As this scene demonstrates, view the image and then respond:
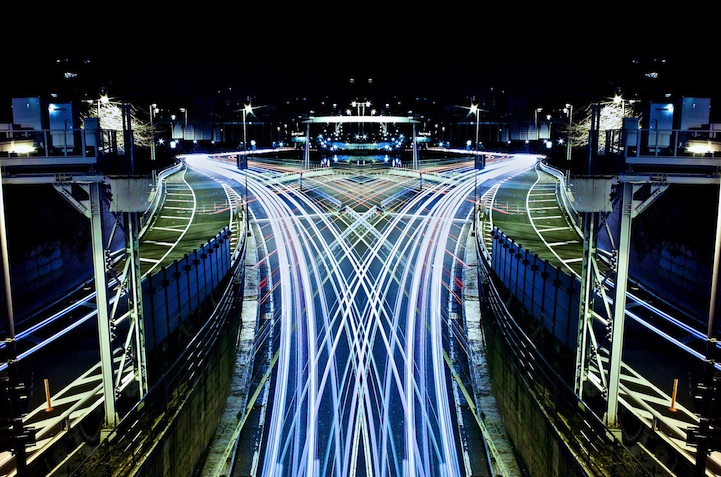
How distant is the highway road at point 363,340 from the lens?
42.5 ft

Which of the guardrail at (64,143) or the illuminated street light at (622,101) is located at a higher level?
the illuminated street light at (622,101)

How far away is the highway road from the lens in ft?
42.5

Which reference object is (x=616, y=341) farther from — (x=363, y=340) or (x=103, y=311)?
(x=103, y=311)

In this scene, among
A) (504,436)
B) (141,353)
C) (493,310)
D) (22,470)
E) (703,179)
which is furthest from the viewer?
(493,310)

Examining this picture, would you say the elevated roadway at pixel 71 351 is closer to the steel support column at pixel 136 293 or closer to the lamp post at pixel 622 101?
the steel support column at pixel 136 293

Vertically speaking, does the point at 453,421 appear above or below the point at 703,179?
below

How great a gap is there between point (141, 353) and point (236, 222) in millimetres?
24542

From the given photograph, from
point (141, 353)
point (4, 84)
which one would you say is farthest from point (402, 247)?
point (4, 84)

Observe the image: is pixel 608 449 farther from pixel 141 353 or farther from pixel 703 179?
pixel 141 353

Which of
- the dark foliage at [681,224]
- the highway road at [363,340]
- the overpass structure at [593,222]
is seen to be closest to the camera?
the overpass structure at [593,222]

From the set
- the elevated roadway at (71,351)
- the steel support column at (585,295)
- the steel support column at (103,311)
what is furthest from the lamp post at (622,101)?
the steel support column at (103,311)

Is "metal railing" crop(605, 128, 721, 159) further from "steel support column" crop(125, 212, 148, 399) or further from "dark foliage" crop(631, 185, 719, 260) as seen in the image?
"steel support column" crop(125, 212, 148, 399)

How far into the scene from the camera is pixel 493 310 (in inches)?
866

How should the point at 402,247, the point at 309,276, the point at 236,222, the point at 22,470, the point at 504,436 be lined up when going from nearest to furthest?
the point at 22,470 < the point at 504,436 < the point at 309,276 < the point at 402,247 < the point at 236,222
